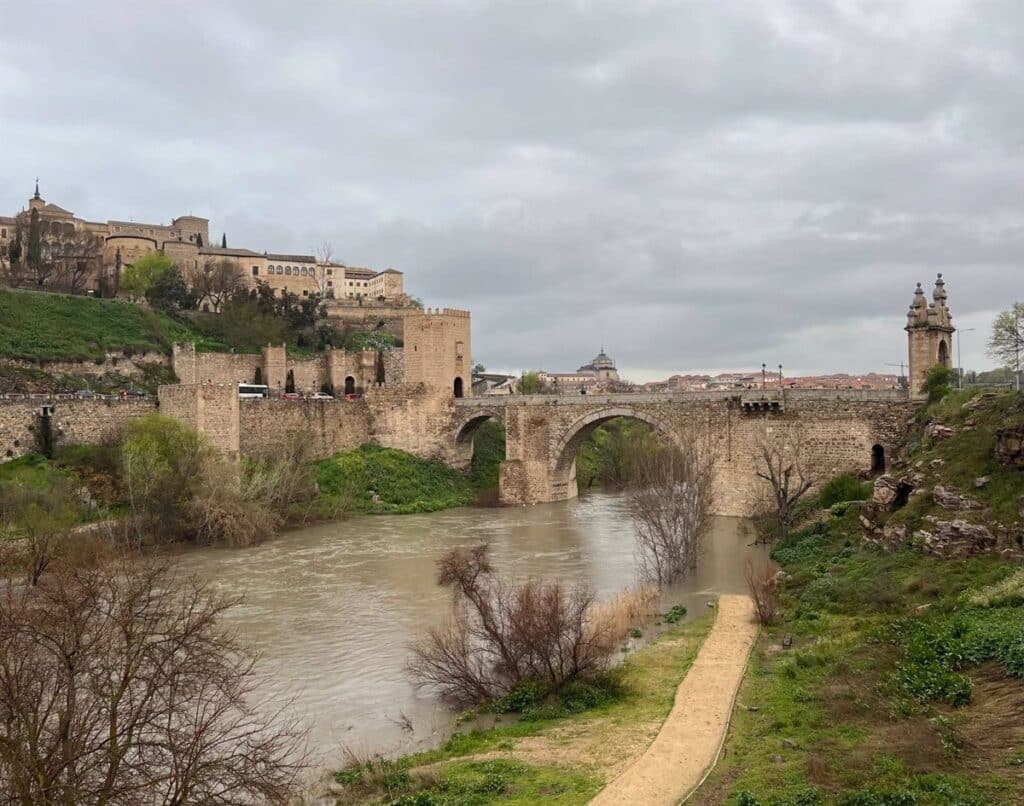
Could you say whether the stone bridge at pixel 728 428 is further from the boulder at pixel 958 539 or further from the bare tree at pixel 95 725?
the bare tree at pixel 95 725

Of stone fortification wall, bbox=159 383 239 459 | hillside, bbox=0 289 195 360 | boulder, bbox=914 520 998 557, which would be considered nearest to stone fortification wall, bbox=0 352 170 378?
hillside, bbox=0 289 195 360

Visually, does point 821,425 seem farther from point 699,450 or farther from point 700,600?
point 700,600

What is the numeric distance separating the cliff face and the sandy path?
4.58 m

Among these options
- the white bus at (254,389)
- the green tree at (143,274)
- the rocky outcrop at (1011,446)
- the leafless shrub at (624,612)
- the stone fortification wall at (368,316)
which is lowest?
the leafless shrub at (624,612)

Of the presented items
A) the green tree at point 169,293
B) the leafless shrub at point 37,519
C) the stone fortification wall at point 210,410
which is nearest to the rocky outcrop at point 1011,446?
the leafless shrub at point 37,519

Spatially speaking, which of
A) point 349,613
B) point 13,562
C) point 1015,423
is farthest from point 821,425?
point 13,562

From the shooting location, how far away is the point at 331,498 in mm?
35500

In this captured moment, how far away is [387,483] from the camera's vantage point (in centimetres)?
3838

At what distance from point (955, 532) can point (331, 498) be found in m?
24.3

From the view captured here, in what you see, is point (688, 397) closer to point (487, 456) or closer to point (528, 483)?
point (528, 483)

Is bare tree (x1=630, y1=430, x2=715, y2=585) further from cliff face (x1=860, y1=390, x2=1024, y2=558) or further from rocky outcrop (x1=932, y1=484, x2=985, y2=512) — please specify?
rocky outcrop (x1=932, y1=484, x2=985, y2=512)

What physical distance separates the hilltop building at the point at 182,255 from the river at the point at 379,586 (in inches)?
1485

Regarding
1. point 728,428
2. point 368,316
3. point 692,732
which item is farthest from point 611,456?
point 692,732

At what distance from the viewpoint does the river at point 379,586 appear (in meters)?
13.8
